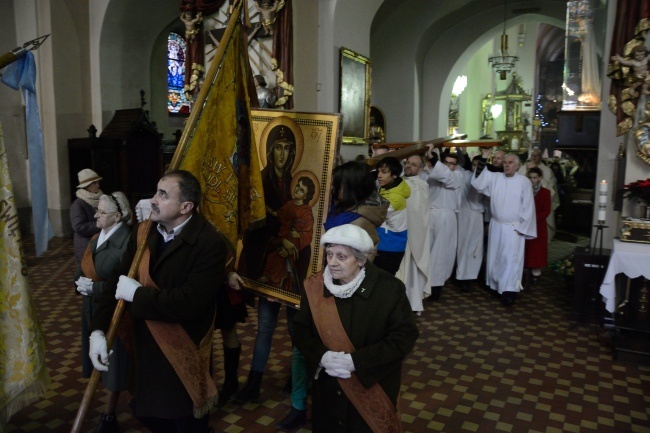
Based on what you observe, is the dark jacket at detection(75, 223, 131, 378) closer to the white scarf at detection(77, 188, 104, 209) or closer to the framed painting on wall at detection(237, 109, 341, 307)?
the framed painting on wall at detection(237, 109, 341, 307)

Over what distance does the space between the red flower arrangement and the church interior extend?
5cm

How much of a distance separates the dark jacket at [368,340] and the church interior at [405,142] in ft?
3.90

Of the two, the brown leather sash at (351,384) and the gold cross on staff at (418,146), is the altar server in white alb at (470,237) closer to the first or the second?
the gold cross on staff at (418,146)

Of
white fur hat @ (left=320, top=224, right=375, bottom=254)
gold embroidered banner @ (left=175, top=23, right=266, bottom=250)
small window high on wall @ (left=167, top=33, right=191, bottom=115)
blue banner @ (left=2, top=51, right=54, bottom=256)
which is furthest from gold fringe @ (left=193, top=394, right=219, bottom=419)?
small window high on wall @ (left=167, top=33, right=191, bottom=115)

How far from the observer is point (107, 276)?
10.5 ft

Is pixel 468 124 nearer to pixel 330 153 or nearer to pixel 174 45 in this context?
pixel 174 45

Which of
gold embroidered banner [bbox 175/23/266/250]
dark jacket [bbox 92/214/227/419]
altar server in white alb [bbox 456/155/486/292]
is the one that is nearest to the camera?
dark jacket [bbox 92/214/227/419]

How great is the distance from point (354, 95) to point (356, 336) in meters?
6.72

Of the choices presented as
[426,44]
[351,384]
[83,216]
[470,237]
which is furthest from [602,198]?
[426,44]

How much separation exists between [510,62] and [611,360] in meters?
14.4

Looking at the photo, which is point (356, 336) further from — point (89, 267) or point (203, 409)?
point (89, 267)

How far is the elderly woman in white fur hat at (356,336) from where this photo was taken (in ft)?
7.64

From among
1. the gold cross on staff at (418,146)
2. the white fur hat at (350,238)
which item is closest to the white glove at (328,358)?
the white fur hat at (350,238)

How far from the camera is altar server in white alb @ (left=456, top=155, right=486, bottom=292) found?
7.11m
